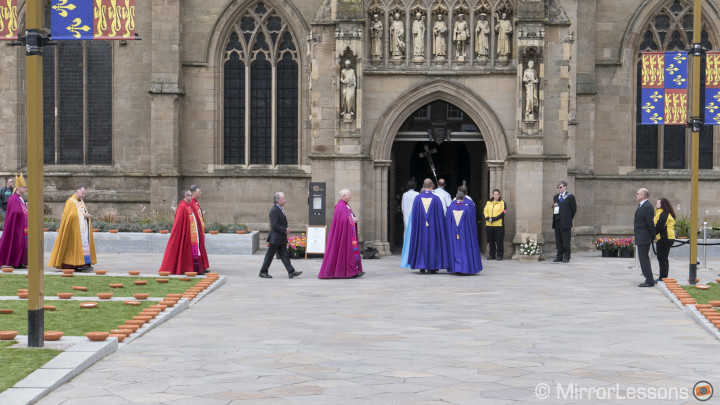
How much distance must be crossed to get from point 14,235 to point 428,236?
832 cm

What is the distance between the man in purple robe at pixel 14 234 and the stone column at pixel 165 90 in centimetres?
871

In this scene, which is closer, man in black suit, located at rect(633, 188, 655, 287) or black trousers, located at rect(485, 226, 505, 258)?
man in black suit, located at rect(633, 188, 655, 287)

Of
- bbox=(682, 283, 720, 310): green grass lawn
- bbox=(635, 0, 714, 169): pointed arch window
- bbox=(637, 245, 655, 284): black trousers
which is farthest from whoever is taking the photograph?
bbox=(635, 0, 714, 169): pointed arch window

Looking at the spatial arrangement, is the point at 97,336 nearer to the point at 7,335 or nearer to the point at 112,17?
the point at 7,335

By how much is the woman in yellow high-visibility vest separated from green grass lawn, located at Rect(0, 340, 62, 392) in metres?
15.3

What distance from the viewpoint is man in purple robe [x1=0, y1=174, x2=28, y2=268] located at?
1883cm

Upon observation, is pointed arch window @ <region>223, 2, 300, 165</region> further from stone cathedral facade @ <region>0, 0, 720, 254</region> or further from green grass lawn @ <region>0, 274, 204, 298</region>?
green grass lawn @ <region>0, 274, 204, 298</region>

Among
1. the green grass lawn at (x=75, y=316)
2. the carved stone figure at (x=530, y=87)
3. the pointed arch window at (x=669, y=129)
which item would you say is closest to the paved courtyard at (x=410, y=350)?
the green grass lawn at (x=75, y=316)

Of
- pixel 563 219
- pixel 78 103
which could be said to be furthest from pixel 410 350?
pixel 78 103

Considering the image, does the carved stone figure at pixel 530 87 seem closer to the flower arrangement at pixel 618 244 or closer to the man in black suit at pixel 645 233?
the flower arrangement at pixel 618 244

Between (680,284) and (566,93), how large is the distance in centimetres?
806

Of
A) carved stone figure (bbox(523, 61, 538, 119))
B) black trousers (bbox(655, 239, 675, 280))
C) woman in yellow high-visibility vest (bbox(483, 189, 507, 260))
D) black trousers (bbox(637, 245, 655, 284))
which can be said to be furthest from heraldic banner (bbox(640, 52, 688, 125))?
woman in yellow high-visibility vest (bbox(483, 189, 507, 260))

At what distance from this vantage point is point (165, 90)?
89.7ft

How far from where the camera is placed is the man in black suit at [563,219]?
2294 centimetres
